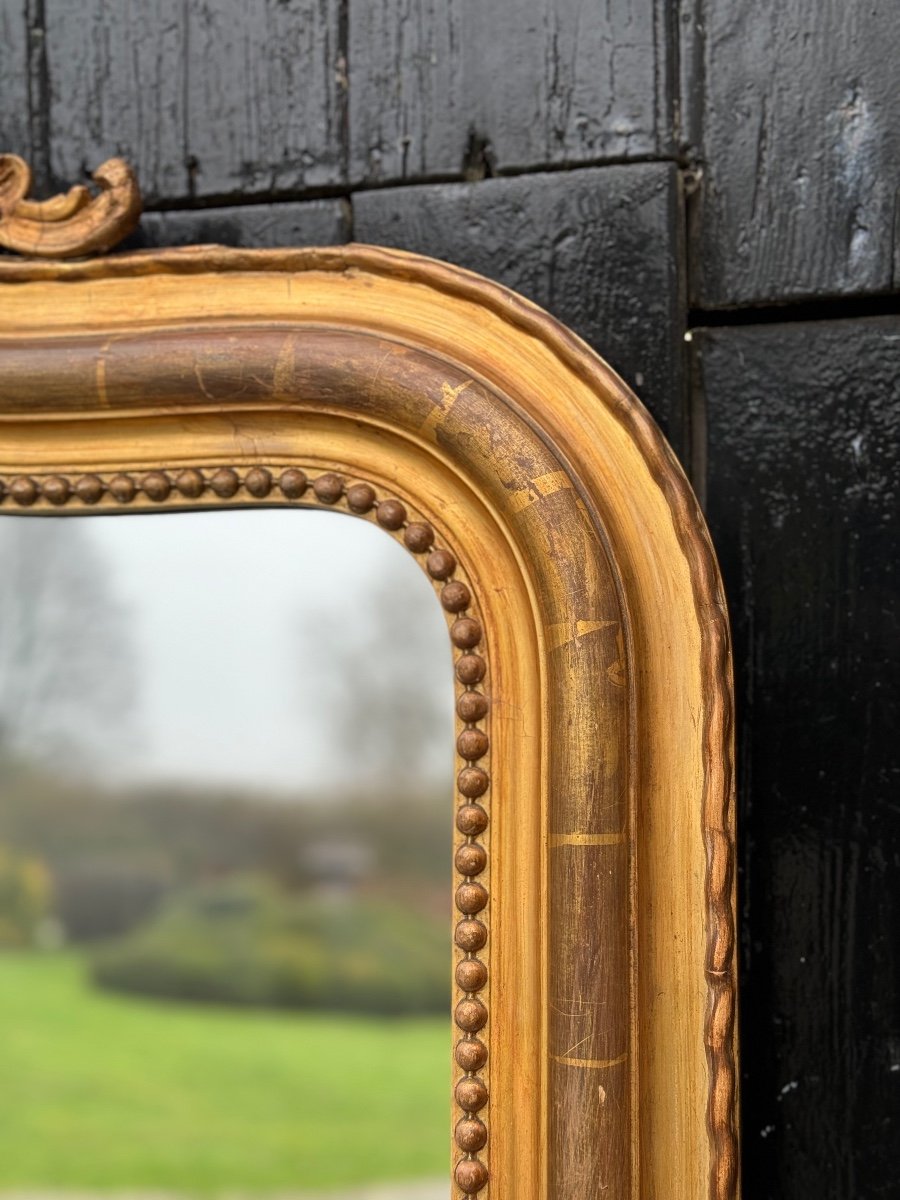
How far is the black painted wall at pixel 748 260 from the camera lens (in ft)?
1.43

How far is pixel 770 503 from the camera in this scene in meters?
0.45

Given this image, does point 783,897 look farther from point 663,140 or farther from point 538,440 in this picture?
point 663,140

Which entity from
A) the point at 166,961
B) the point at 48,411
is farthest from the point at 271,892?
the point at 48,411

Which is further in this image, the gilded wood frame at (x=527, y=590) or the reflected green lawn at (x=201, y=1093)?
the reflected green lawn at (x=201, y=1093)

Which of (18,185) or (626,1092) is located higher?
(18,185)

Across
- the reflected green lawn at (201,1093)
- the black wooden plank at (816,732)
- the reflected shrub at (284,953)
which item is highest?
the black wooden plank at (816,732)

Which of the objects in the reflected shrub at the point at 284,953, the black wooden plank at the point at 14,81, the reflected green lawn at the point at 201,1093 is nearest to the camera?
the black wooden plank at the point at 14,81

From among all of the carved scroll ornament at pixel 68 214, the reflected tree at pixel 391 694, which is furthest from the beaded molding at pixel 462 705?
the reflected tree at pixel 391 694

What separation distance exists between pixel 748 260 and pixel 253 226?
0.23 meters

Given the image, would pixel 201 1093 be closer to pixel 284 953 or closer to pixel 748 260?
pixel 284 953

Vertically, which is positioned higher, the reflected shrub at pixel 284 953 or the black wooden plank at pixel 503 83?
the black wooden plank at pixel 503 83

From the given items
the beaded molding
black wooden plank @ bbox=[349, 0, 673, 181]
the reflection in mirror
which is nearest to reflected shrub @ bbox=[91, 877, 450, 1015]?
the reflection in mirror

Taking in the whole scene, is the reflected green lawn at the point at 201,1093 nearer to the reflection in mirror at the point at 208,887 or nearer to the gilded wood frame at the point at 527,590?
the reflection in mirror at the point at 208,887

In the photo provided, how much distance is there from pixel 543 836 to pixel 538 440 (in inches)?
6.4
